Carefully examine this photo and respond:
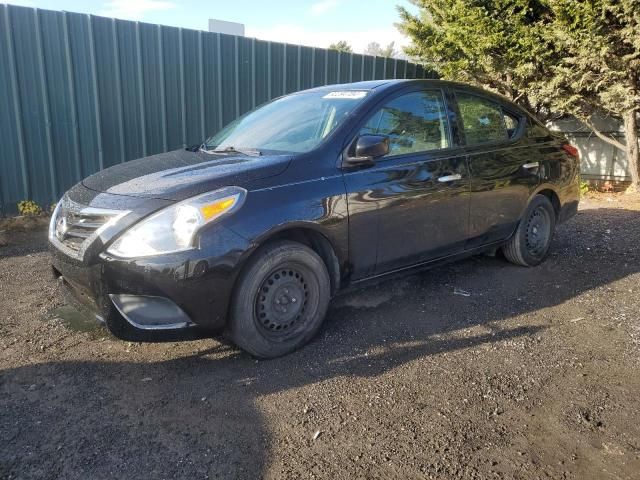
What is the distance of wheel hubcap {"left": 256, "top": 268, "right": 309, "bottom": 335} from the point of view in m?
3.06

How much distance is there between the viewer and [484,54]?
8812mm

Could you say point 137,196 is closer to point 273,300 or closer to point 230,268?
point 230,268

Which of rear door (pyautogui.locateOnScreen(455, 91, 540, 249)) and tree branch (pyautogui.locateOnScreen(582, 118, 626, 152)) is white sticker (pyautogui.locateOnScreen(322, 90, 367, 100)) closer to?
rear door (pyautogui.locateOnScreen(455, 91, 540, 249))

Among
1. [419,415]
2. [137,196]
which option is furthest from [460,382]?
[137,196]

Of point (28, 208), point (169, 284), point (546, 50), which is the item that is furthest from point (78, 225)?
point (546, 50)

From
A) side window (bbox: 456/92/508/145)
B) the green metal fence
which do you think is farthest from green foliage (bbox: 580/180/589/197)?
the green metal fence

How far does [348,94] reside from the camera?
378 cm

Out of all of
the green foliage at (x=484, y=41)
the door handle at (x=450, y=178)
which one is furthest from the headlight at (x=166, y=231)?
the green foliage at (x=484, y=41)

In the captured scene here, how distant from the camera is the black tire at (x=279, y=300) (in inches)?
116

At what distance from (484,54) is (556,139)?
4344mm

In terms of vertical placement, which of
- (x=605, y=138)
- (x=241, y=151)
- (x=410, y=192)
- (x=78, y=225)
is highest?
(x=605, y=138)

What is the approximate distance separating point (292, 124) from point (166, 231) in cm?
145

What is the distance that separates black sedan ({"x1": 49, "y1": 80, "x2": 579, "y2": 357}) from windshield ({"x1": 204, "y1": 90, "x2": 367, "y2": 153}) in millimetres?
15

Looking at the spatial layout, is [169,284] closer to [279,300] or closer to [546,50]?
[279,300]
